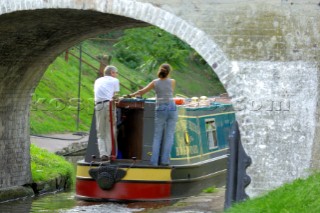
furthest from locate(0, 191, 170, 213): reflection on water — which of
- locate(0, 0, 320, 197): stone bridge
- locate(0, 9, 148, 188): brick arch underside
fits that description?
locate(0, 0, 320, 197): stone bridge

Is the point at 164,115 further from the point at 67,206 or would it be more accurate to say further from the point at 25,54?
the point at 25,54

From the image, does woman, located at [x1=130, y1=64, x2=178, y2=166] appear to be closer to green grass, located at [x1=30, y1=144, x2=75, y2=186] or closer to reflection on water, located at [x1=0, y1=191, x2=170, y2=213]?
reflection on water, located at [x1=0, y1=191, x2=170, y2=213]

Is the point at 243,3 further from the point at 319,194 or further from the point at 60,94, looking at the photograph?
the point at 60,94

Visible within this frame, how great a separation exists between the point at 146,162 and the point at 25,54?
2466 mm

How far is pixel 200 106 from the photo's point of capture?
18.4m

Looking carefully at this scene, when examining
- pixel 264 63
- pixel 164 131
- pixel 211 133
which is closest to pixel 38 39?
pixel 164 131

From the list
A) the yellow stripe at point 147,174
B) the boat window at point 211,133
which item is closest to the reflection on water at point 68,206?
the yellow stripe at point 147,174

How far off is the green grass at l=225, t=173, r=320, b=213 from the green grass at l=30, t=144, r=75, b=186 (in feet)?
28.4

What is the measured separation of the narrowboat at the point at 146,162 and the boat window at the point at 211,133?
0.06 feet

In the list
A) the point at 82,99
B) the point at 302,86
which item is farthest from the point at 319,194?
the point at 82,99

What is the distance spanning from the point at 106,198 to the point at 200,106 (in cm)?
249

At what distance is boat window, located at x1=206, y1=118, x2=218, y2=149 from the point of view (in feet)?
61.3

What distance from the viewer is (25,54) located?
16625mm

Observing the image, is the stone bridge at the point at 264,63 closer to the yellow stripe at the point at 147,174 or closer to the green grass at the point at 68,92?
the yellow stripe at the point at 147,174
